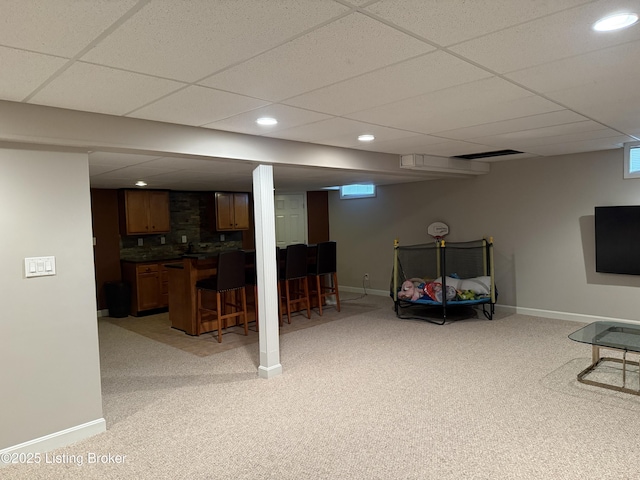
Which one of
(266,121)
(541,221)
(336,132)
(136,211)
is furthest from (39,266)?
(541,221)

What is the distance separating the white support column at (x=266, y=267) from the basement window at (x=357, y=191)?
167 inches

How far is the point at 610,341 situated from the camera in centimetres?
363

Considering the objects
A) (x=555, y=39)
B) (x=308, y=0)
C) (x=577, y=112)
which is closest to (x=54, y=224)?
(x=308, y=0)

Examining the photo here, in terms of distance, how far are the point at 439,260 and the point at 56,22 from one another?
19.8 ft

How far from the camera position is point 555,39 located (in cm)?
177

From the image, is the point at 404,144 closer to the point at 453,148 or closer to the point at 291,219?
the point at 453,148

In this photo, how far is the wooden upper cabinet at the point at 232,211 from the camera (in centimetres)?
780

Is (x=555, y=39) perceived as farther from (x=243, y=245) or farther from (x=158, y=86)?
(x=243, y=245)

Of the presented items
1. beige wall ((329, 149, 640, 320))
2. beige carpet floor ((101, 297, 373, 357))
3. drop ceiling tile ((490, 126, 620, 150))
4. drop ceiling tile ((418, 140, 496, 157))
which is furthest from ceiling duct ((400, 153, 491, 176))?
beige carpet floor ((101, 297, 373, 357))

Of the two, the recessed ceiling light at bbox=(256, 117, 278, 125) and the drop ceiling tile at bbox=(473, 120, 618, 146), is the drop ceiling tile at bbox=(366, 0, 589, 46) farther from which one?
the drop ceiling tile at bbox=(473, 120, 618, 146)

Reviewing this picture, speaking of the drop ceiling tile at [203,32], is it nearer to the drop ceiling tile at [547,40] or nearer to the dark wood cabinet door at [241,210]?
the drop ceiling tile at [547,40]

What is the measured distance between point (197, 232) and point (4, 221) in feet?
17.3

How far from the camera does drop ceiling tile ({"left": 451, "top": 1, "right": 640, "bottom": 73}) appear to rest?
1.57 metres

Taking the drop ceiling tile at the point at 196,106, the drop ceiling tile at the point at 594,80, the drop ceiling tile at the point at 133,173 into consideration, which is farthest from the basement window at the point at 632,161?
the drop ceiling tile at the point at 133,173
